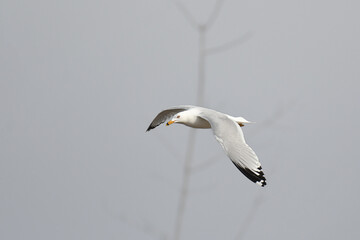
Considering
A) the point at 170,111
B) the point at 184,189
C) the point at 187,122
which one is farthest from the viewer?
the point at 170,111

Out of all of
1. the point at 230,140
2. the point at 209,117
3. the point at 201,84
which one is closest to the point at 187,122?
the point at 209,117

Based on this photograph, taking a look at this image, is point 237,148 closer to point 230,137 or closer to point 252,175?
point 230,137

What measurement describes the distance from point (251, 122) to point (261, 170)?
41.2 inches

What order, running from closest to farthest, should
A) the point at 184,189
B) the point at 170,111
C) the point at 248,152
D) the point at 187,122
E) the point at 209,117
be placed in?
the point at 184,189
the point at 248,152
the point at 209,117
the point at 187,122
the point at 170,111

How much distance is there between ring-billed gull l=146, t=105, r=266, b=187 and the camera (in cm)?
344

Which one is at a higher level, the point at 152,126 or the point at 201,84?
the point at 201,84

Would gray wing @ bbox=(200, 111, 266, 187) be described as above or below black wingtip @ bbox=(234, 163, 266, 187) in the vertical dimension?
above

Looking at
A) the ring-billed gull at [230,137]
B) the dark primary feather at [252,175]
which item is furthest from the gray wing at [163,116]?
the dark primary feather at [252,175]

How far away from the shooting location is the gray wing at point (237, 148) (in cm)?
343

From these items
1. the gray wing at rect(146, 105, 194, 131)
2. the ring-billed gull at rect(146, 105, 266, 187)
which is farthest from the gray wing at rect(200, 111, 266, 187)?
the gray wing at rect(146, 105, 194, 131)

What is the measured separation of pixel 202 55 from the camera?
11.5 ft

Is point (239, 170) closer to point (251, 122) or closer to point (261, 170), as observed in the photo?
point (261, 170)

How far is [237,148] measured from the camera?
3.56 m

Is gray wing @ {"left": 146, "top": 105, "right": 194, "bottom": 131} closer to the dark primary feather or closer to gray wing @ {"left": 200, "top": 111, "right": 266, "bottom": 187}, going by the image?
gray wing @ {"left": 200, "top": 111, "right": 266, "bottom": 187}
